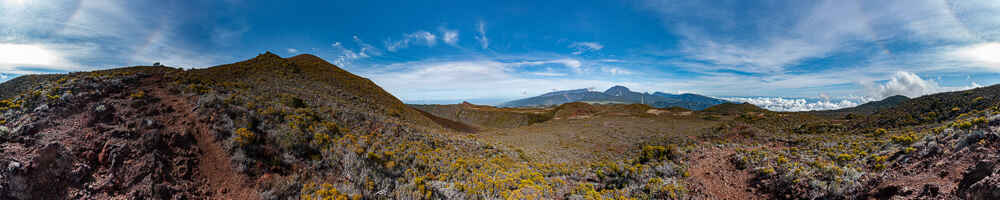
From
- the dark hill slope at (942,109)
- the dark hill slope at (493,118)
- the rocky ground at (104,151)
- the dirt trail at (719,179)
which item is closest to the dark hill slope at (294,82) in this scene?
the rocky ground at (104,151)

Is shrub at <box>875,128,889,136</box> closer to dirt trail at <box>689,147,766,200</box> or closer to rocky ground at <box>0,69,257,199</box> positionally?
dirt trail at <box>689,147,766,200</box>

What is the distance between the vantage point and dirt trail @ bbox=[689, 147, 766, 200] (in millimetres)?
7629

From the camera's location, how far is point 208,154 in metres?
6.80

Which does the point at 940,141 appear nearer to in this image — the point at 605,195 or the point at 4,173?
the point at 605,195

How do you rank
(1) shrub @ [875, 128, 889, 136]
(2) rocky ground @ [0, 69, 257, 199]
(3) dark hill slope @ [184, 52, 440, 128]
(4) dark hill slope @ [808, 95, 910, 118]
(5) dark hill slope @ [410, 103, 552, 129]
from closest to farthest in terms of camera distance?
(2) rocky ground @ [0, 69, 257, 199]
(1) shrub @ [875, 128, 889, 136]
(3) dark hill slope @ [184, 52, 440, 128]
(4) dark hill slope @ [808, 95, 910, 118]
(5) dark hill slope @ [410, 103, 552, 129]

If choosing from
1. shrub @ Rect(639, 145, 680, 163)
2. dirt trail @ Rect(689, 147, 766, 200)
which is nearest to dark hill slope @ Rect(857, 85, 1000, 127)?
dirt trail @ Rect(689, 147, 766, 200)

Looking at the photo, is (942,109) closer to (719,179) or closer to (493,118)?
(719,179)

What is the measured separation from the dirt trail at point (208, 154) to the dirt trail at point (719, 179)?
12.5m

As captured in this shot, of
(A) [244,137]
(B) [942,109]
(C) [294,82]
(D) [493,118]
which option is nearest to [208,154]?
(A) [244,137]

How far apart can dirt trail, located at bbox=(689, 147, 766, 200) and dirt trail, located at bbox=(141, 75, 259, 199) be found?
12.5 metres

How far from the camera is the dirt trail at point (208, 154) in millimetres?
6035

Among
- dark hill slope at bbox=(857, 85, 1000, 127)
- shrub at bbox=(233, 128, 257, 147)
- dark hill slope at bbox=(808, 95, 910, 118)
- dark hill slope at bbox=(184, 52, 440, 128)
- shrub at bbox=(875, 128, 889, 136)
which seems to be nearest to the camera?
shrub at bbox=(233, 128, 257, 147)

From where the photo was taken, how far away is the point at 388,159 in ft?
28.3

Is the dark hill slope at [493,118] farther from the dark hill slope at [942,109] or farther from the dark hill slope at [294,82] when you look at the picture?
the dark hill slope at [942,109]
